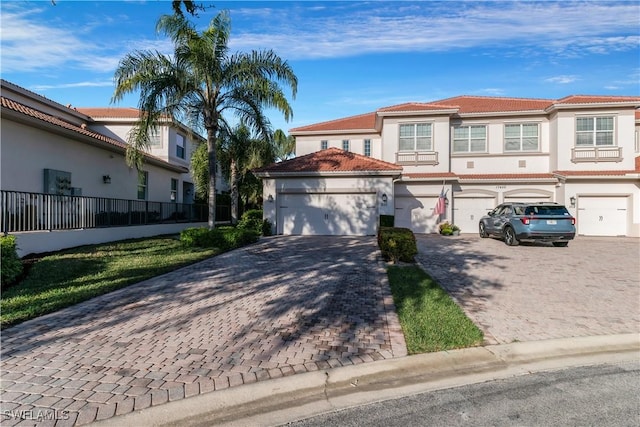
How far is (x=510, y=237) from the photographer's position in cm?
1449

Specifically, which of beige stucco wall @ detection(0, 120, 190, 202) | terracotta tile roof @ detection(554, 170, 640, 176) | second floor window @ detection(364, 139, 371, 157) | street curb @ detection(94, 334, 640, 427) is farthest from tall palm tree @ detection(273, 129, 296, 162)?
street curb @ detection(94, 334, 640, 427)

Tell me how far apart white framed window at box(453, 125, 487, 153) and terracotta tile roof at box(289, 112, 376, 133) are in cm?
555

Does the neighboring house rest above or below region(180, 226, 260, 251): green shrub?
above

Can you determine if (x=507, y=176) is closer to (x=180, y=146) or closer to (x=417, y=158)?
(x=417, y=158)

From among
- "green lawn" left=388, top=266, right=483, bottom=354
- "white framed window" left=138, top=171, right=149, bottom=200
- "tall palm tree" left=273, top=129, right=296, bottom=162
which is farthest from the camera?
"tall palm tree" left=273, top=129, right=296, bottom=162

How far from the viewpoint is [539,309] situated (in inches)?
242

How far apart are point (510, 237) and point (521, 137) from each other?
961 cm

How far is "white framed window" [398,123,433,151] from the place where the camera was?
20.9m

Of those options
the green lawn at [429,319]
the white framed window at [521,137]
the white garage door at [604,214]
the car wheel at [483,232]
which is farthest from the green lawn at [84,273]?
the white garage door at [604,214]

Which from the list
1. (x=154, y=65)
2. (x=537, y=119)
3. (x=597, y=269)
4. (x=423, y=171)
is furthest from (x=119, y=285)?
(x=537, y=119)

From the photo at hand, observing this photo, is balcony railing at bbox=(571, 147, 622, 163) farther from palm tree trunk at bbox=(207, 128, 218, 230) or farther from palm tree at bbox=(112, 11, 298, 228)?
palm tree trunk at bbox=(207, 128, 218, 230)

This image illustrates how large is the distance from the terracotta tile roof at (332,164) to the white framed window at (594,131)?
1078 centimetres

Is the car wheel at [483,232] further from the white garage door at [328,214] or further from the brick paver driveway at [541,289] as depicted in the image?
the white garage door at [328,214]

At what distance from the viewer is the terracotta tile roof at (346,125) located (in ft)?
82.4
